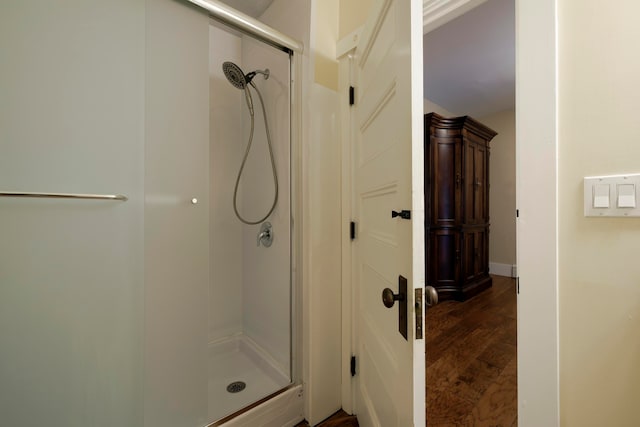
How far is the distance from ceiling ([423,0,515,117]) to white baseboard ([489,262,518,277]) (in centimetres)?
238

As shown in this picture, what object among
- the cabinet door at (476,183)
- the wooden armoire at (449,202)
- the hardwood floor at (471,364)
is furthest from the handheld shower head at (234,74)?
the cabinet door at (476,183)

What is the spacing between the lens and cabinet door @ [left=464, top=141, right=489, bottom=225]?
296 centimetres

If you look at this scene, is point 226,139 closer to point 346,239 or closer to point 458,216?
point 346,239

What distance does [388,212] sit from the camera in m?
0.84

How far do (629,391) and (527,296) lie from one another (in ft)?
0.90

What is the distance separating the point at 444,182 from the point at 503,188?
1.89m

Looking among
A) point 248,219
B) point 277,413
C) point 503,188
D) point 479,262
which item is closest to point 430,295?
point 277,413

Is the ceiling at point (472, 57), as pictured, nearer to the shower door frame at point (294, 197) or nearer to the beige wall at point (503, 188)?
the beige wall at point (503, 188)

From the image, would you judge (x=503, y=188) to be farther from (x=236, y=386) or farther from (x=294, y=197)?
(x=236, y=386)

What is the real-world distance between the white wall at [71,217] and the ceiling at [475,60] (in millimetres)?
2348

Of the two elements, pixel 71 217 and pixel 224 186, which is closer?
pixel 71 217

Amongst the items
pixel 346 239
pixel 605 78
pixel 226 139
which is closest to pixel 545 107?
pixel 605 78

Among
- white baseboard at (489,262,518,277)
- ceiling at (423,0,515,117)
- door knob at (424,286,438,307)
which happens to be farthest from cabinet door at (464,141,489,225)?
door knob at (424,286,438,307)

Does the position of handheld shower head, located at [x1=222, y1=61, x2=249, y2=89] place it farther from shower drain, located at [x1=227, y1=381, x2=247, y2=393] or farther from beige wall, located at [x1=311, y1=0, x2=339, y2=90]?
shower drain, located at [x1=227, y1=381, x2=247, y2=393]
